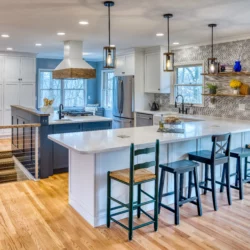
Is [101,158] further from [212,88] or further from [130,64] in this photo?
[130,64]

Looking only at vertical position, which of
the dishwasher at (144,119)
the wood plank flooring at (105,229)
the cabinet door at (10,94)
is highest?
the cabinet door at (10,94)

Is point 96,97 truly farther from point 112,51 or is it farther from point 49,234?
point 49,234

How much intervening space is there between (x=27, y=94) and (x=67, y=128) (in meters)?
3.62

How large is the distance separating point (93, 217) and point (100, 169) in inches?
20.8

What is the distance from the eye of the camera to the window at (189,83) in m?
6.39

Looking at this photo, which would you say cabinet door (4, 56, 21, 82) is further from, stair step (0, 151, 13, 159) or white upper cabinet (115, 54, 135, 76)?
white upper cabinet (115, 54, 135, 76)

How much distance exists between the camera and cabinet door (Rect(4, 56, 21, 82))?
793cm

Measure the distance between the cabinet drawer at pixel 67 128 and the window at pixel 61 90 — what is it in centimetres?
443

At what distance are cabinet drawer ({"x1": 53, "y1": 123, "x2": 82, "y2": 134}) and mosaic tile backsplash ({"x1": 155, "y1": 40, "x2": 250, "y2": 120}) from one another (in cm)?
264

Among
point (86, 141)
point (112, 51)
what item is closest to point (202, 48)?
point (112, 51)

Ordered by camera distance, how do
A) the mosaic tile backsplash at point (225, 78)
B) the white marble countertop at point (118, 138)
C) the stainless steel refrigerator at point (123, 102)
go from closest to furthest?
the white marble countertop at point (118, 138)
the mosaic tile backsplash at point (225, 78)
the stainless steel refrigerator at point (123, 102)

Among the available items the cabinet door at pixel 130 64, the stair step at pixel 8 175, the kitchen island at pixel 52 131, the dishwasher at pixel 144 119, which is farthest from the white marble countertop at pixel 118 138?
the cabinet door at pixel 130 64

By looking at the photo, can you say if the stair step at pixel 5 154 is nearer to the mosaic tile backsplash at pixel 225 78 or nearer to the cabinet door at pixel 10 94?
the cabinet door at pixel 10 94

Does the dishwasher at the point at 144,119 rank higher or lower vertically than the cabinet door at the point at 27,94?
lower
